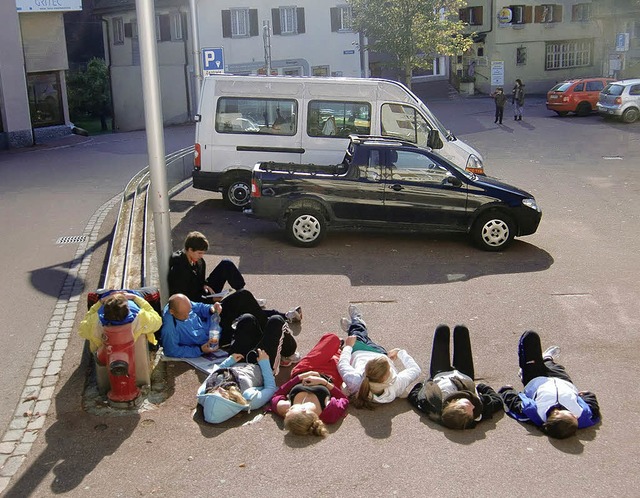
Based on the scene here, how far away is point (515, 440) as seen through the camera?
275 inches

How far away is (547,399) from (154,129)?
4807 mm

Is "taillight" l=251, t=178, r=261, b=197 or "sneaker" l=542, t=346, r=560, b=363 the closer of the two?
"sneaker" l=542, t=346, r=560, b=363

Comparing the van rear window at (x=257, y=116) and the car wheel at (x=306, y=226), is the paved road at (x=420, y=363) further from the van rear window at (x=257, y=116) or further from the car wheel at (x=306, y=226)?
the van rear window at (x=257, y=116)

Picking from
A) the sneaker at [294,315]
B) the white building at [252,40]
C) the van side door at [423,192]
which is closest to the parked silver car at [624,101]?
the white building at [252,40]

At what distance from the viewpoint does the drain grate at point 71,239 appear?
1512 cm

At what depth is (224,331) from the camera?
29.5 ft

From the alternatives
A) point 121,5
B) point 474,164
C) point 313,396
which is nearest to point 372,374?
point 313,396

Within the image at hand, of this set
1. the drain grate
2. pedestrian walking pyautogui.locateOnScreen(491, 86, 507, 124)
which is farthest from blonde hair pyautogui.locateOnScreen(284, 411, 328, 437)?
pedestrian walking pyautogui.locateOnScreen(491, 86, 507, 124)

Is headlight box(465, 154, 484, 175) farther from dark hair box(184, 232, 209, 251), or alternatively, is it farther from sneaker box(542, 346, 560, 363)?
sneaker box(542, 346, 560, 363)

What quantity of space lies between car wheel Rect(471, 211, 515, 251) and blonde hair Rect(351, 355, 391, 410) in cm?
633

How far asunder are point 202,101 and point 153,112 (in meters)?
7.72

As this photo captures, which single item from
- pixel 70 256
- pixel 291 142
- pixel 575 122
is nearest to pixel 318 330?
pixel 70 256

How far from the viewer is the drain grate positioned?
49.6ft

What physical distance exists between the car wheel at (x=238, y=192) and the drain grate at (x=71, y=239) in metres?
2.90
